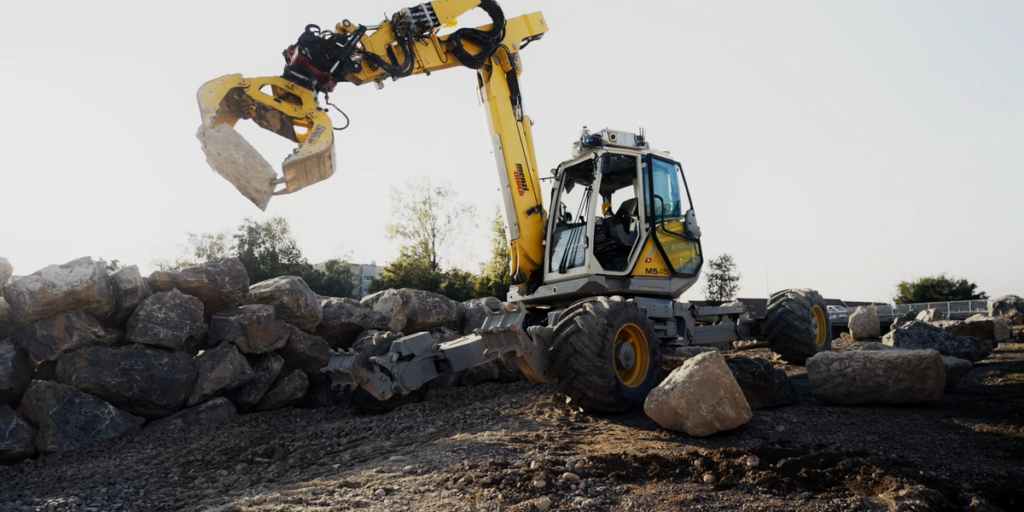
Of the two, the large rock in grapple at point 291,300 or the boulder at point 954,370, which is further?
the large rock in grapple at point 291,300

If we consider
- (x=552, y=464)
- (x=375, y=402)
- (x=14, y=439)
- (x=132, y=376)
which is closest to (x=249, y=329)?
(x=132, y=376)

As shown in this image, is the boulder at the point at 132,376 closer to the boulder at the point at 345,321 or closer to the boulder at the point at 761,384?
the boulder at the point at 345,321

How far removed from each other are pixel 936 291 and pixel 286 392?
137 ft

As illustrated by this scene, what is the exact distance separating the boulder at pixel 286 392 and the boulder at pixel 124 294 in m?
1.66

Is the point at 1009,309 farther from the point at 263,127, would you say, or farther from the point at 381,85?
the point at 263,127

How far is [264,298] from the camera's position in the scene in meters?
7.79

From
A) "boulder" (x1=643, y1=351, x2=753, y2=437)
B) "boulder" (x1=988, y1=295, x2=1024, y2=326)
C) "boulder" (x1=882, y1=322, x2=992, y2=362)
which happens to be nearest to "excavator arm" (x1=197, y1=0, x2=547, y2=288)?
"boulder" (x1=643, y1=351, x2=753, y2=437)

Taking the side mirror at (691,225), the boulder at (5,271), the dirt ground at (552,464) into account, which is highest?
the side mirror at (691,225)

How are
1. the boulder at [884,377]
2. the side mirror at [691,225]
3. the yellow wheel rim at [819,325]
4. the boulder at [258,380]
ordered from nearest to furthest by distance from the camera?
the boulder at [884,377] < the boulder at [258,380] < the side mirror at [691,225] < the yellow wheel rim at [819,325]

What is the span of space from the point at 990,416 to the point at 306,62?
698 centimetres

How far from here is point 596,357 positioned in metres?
5.76

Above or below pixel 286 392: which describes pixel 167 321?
above

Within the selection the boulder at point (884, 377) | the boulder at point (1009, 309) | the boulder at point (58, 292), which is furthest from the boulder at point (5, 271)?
the boulder at point (1009, 309)

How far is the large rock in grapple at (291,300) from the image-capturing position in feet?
25.6
